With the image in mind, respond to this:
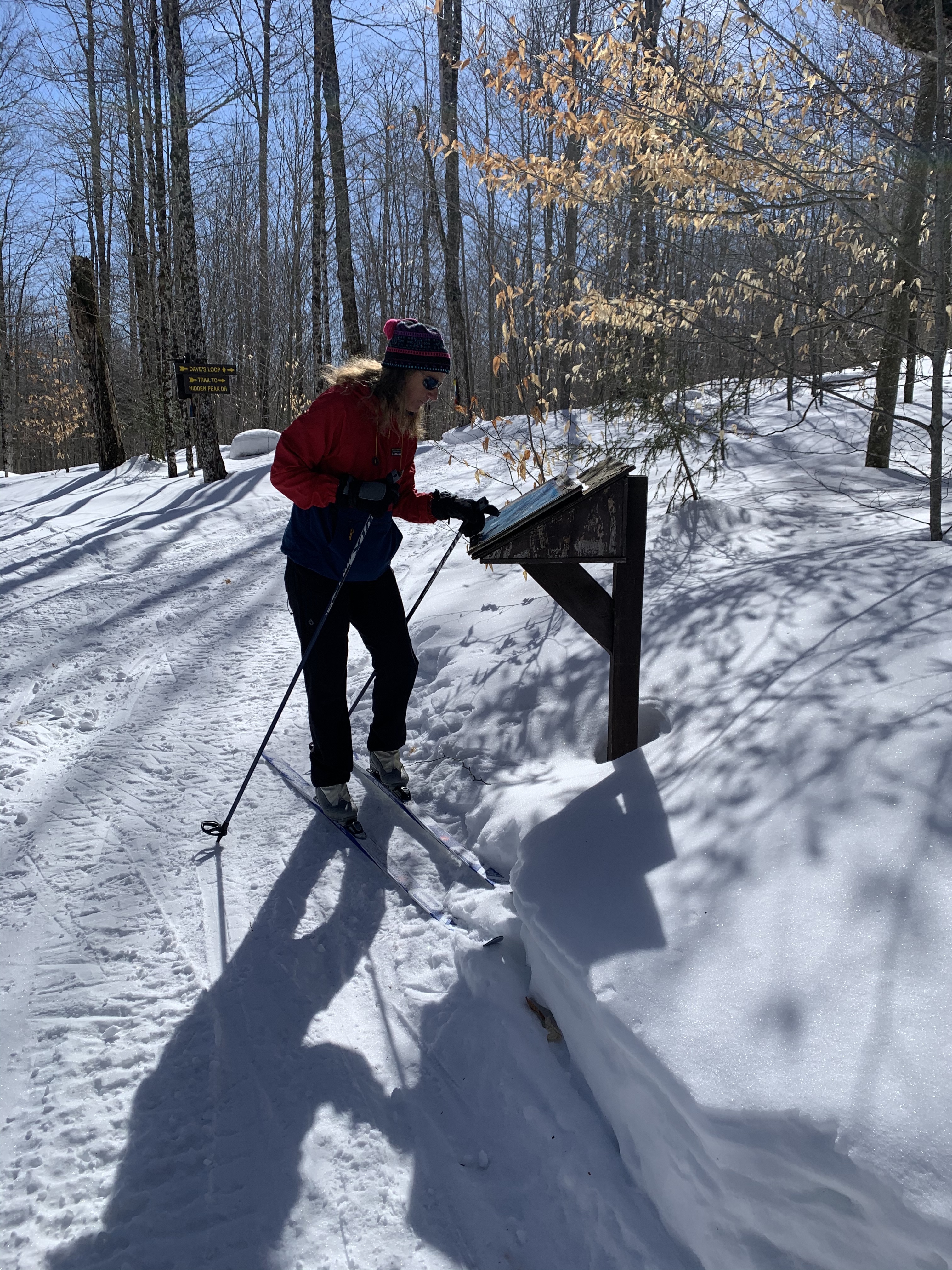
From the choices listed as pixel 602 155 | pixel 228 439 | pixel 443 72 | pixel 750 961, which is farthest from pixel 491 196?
pixel 750 961

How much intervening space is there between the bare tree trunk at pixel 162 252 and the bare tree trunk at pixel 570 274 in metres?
6.69

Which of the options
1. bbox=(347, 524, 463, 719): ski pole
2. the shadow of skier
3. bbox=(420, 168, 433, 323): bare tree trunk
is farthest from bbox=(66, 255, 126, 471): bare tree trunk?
the shadow of skier

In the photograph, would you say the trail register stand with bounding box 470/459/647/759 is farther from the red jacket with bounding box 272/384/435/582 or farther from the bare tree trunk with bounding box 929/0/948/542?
the bare tree trunk with bounding box 929/0/948/542

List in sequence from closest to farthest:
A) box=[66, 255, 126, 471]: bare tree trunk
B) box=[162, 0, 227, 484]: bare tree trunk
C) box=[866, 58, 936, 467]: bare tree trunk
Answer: box=[866, 58, 936, 467]: bare tree trunk, box=[162, 0, 227, 484]: bare tree trunk, box=[66, 255, 126, 471]: bare tree trunk

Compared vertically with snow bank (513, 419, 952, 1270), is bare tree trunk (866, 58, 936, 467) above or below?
above

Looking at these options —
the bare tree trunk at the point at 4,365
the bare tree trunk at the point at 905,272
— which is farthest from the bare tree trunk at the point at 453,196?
the bare tree trunk at the point at 4,365

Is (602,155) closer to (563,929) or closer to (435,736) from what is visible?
(435,736)

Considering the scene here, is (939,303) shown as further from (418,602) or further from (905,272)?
(418,602)

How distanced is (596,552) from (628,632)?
1.25 ft

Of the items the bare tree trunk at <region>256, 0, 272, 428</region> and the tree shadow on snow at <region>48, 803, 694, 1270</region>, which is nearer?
the tree shadow on snow at <region>48, 803, 694, 1270</region>

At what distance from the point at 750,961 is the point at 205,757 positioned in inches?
115

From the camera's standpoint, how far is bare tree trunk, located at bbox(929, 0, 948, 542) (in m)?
4.21

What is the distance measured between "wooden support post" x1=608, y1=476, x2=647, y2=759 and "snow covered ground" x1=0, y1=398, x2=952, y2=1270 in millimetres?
131

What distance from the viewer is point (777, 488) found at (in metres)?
6.54
